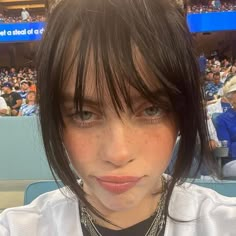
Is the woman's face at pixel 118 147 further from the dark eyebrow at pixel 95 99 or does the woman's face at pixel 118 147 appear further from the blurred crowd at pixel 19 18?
the blurred crowd at pixel 19 18

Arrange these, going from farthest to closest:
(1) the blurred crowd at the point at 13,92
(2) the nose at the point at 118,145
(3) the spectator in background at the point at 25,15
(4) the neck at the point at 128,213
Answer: (3) the spectator in background at the point at 25,15 < (1) the blurred crowd at the point at 13,92 < (4) the neck at the point at 128,213 < (2) the nose at the point at 118,145

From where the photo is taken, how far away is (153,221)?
619 millimetres

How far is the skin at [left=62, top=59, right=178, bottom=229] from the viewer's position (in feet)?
1.59

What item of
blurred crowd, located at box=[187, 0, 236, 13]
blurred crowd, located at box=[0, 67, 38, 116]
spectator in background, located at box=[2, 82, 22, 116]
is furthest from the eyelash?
blurred crowd, located at box=[187, 0, 236, 13]

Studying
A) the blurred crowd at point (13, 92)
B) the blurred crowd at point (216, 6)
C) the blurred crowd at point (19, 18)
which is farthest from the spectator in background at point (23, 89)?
the blurred crowd at point (216, 6)

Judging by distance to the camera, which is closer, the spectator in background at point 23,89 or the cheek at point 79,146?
the cheek at point 79,146

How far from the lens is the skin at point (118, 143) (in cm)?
49

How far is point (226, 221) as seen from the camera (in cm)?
61

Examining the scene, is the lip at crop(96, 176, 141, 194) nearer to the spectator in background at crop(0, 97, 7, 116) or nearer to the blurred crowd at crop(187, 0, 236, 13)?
the spectator in background at crop(0, 97, 7, 116)

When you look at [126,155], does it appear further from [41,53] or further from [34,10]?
[34,10]

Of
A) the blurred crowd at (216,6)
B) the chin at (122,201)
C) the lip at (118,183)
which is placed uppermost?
the blurred crowd at (216,6)

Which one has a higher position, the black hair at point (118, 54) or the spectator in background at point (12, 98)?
the spectator in background at point (12, 98)

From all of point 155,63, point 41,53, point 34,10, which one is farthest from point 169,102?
point 34,10

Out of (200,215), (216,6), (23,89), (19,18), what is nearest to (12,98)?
(23,89)
